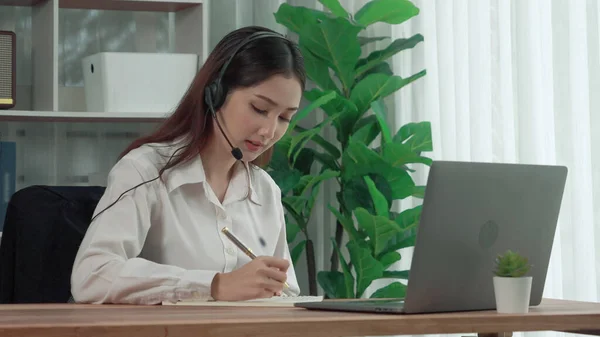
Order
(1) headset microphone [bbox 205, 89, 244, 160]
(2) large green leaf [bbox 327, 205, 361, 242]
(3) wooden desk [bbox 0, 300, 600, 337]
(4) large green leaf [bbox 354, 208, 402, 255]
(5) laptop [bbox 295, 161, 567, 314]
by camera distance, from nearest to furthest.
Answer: (3) wooden desk [bbox 0, 300, 600, 337]
(5) laptop [bbox 295, 161, 567, 314]
(1) headset microphone [bbox 205, 89, 244, 160]
(4) large green leaf [bbox 354, 208, 402, 255]
(2) large green leaf [bbox 327, 205, 361, 242]

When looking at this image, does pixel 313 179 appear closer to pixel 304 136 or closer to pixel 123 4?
pixel 304 136

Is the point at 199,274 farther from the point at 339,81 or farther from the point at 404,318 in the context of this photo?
the point at 339,81

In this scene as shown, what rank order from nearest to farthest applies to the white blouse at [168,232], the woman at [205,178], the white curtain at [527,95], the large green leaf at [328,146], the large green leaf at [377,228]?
the white blouse at [168,232]
the woman at [205,178]
the white curtain at [527,95]
the large green leaf at [377,228]
the large green leaf at [328,146]

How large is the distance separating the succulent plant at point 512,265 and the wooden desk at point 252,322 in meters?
0.06

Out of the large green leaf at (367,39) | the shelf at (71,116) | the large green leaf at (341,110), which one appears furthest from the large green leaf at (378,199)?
the shelf at (71,116)

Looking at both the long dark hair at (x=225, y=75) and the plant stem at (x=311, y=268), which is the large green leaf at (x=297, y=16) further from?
the long dark hair at (x=225, y=75)

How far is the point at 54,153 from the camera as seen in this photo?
3.13 meters

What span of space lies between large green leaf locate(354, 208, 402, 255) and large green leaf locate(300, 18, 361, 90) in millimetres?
477

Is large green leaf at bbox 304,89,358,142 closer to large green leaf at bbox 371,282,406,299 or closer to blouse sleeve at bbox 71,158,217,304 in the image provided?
large green leaf at bbox 371,282,406,299

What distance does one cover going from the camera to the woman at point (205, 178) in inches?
63.5

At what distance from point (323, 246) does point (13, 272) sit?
1.73 metres

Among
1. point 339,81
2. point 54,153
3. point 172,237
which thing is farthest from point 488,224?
point 54,153

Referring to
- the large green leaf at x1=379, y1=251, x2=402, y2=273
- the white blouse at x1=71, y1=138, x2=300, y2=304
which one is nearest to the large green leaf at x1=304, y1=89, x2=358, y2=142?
the large green leaf at x1=379, y1=251, x2=402, y2=273

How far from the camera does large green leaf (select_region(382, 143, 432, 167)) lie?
2.68 m
